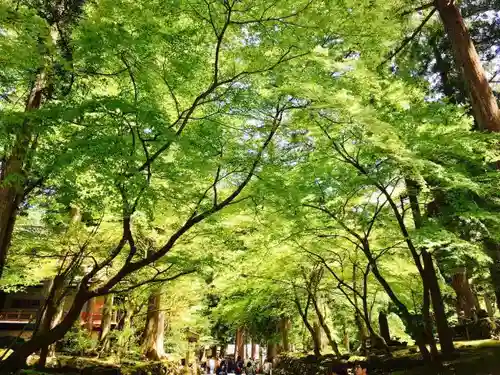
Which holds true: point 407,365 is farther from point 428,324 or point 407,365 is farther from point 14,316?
point 14,316

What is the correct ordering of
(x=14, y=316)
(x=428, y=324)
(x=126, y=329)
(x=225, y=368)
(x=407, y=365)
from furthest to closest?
(x=14, y=316)
(x=225, y=368)
(x=126, y=329)
(x=407, y=365)
(x=428, y=324)

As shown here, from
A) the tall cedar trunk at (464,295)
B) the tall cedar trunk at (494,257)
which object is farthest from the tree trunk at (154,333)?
the tall cedar trunk at (464,295)

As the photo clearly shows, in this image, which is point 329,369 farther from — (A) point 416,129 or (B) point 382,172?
(A) point 416,129

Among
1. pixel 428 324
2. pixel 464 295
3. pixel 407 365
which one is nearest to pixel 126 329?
pixel 407 365

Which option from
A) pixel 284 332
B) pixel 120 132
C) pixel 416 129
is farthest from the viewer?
pixel 284 332

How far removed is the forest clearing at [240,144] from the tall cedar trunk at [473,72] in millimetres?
51

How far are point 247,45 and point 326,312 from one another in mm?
15893

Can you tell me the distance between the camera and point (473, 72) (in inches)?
381

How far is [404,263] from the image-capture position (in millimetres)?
13398

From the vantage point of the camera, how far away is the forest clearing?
20.1ft

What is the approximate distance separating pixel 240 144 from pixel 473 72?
6.32 m

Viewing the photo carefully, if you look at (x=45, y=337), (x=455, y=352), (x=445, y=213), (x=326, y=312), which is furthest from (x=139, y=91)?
(x=326, y=312)

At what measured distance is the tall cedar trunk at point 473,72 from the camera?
934cm

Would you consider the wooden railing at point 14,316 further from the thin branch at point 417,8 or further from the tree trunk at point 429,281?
the thin branch at point 417,8
